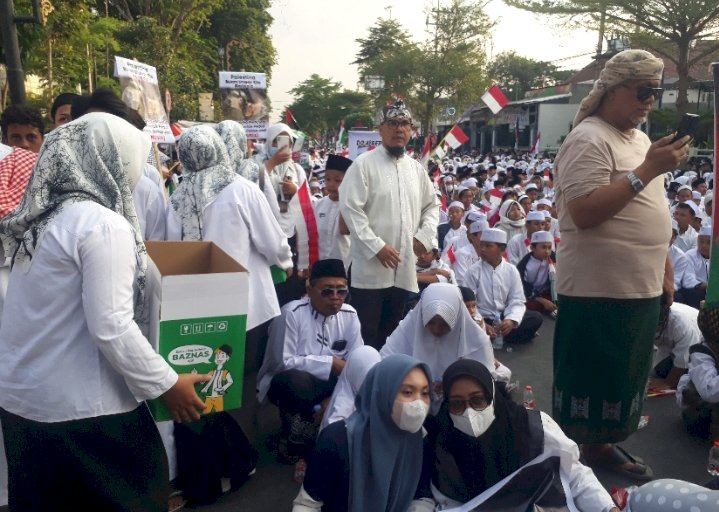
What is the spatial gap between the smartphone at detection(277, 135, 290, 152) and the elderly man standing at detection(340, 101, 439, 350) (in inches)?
50.7

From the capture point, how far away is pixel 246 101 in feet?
21.1

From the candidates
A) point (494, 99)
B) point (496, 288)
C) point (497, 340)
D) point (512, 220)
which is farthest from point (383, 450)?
point (494, 99)

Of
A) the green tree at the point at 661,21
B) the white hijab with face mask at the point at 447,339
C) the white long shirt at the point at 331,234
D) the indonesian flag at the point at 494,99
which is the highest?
the green tree at the point at 661,21

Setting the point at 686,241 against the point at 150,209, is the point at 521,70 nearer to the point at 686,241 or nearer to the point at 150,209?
the point at 686,241

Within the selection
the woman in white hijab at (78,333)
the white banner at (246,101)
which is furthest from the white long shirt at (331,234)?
the woman in white hijab at (78,333)

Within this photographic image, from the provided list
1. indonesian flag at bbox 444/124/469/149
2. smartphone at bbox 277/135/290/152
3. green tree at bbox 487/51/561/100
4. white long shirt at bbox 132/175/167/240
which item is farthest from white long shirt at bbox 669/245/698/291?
green tree at bbox 487/51/561/100

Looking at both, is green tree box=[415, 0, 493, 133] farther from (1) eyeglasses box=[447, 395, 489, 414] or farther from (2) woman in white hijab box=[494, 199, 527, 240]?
(1) eyeglasses box=[447, 395, 489, 414]

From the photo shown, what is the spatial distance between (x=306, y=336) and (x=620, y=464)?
5.70 ft

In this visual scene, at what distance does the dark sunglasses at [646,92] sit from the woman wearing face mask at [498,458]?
127cm

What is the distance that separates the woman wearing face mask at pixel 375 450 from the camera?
2289mm

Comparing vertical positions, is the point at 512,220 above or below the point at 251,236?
below

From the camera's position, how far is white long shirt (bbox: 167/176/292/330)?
129 inches

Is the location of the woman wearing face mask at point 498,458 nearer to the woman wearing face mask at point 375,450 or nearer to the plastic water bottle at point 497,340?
the woman wearing face mask at point 375,450

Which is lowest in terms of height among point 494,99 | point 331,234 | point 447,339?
point 447,339
